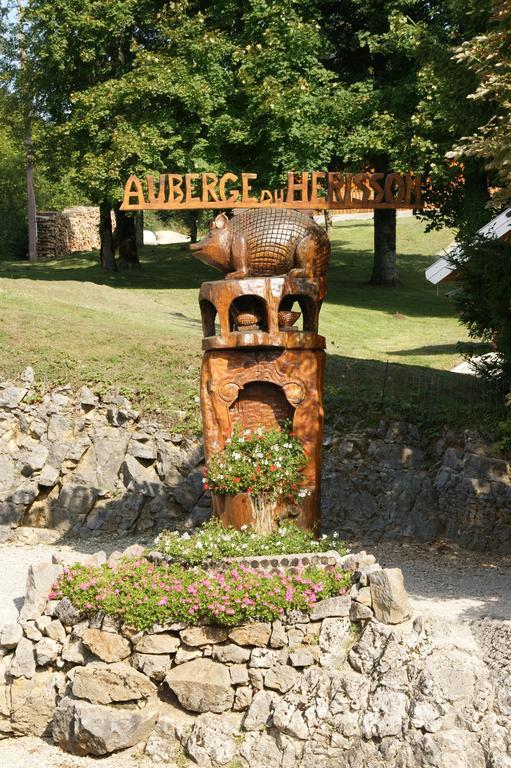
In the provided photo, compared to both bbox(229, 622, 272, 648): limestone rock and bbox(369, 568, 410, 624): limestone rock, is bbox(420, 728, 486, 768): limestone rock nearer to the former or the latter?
bbox(369, 568, 410, 624): limestone rock

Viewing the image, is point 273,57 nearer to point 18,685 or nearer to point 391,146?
point 391,146

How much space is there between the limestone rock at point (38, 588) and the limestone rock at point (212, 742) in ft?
7.46

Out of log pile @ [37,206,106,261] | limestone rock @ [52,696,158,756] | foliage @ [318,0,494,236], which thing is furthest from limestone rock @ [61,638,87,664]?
log pile @ [37,206,106,261]

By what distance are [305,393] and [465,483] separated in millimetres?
4022

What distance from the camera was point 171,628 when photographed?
1061cm

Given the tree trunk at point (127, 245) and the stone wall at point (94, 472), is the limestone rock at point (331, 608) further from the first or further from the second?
the tree trunk at point (127, 245)

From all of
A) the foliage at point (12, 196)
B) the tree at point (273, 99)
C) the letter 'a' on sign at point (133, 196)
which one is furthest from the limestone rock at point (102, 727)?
the foliage at point (12, 196)

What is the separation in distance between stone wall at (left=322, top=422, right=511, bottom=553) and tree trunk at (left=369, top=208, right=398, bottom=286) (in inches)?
540

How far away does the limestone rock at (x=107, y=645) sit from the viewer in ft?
35.0

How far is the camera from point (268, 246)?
39.8 feet

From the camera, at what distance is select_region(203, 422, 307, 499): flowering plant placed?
1184 centimetres

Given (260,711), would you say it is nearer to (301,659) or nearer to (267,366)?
(301,659)

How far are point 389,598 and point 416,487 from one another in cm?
548

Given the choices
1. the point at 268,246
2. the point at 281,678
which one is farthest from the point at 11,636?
the point at 268,246
